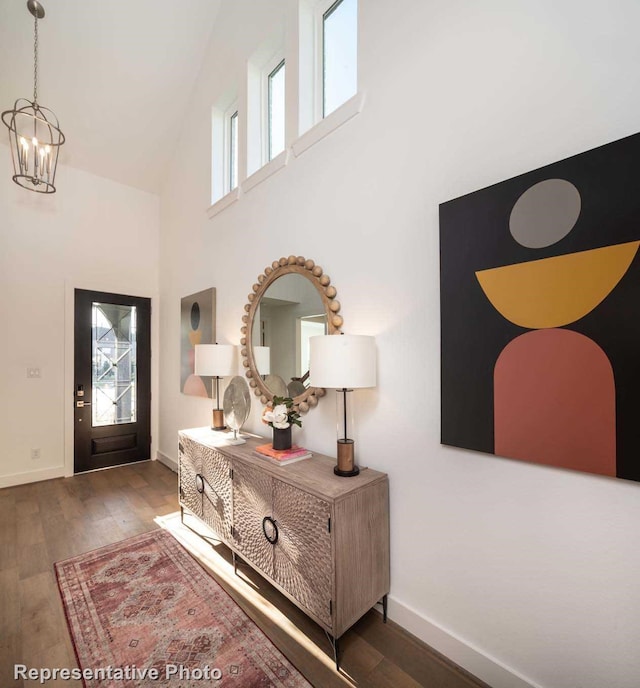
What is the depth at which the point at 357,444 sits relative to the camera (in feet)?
6.28

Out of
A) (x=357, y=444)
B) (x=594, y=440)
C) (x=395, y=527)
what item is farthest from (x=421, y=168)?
(x=395, y=527)

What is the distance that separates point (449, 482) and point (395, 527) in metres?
0.42

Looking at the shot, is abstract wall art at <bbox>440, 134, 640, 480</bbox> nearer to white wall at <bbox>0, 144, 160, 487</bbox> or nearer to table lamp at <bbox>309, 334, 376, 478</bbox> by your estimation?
table lamp at <bbox>309, 334, 376, 478</bbox>

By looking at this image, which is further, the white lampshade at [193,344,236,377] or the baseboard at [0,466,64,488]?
the baseboard at [0,466,64,488]

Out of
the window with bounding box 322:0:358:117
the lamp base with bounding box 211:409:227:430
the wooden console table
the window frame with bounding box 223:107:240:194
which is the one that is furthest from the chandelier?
the wooden console table

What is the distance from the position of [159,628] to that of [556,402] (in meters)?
2.08

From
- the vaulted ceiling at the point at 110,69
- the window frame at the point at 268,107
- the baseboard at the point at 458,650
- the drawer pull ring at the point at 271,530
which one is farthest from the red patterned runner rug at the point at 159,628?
the vaulted ceiling at the point at 110,69

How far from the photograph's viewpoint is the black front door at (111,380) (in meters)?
3.99

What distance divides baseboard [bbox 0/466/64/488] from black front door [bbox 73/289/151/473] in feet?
0.57

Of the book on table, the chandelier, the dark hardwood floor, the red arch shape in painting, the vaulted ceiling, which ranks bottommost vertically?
the dark hardwood floor

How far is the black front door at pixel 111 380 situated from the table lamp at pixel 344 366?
3.55 m

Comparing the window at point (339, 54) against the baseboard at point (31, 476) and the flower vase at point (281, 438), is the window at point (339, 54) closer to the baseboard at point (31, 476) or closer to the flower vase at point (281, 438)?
the flower vase at point (281, 438)

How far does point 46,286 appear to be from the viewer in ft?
12.5

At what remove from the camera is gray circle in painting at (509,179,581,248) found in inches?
46.0
